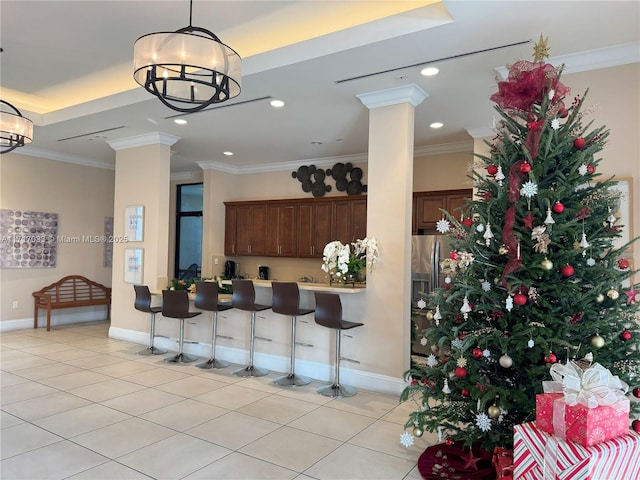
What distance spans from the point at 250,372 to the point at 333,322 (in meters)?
1.36

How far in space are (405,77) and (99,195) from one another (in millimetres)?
6690

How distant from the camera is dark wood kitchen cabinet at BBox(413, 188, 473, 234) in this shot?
6.20 m

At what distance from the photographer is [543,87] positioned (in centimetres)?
251

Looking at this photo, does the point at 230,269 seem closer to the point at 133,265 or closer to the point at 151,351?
the point at 133,265

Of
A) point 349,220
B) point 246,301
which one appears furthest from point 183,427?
point 349,220

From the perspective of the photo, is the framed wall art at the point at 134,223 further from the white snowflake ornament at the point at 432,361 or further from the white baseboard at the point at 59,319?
the white snowflake ornament at the point at 432,361

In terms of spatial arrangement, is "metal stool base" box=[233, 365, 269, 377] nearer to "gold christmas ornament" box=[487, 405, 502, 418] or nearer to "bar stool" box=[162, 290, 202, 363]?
"bar stool" box=[162, 290, 202, 363]

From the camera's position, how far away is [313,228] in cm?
746

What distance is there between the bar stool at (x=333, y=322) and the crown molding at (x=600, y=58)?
100 inches

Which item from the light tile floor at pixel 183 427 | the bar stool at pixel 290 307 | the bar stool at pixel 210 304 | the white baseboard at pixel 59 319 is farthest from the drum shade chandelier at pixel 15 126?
the white baseboard at pixel 59 319

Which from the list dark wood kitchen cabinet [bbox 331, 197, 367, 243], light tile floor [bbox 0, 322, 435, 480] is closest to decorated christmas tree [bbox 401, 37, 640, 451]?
light tile floor [bbox 0, 322, 435, 480]

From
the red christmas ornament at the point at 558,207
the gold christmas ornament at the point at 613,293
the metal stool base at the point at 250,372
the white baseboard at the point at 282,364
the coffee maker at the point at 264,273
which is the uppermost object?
the red christmas ornament at the point at 558,207

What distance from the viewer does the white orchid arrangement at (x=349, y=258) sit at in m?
4.38

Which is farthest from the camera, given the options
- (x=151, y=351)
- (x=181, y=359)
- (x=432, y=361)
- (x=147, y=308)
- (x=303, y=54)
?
(x=151, y=351)
